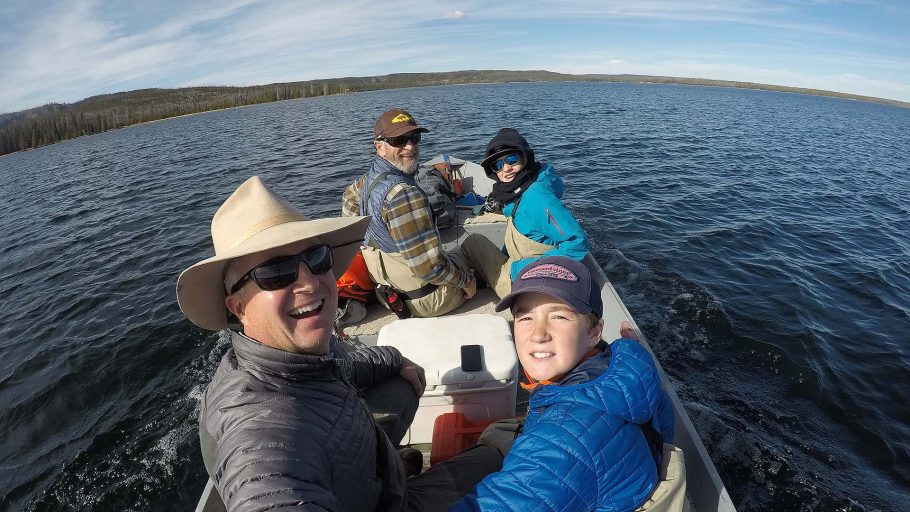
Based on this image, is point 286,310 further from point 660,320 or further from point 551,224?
point 660,320

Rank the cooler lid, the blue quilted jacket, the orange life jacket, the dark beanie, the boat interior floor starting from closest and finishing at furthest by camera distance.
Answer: the blue quilted jacket, the cooler lid, the dark beanie, the boat interior floor, the orange life jacket

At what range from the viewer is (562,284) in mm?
2115

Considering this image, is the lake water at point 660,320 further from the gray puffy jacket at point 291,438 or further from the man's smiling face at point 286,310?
the man's smiling face at point 286,310

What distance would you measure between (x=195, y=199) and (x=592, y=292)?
17.8 meters

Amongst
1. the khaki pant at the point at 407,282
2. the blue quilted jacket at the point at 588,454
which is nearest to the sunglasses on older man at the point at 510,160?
the khaki pant at the point at 407,282

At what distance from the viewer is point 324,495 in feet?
5.04

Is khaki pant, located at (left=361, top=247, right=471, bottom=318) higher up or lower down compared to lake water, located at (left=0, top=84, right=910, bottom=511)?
higher up

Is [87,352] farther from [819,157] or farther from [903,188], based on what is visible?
[819,157]

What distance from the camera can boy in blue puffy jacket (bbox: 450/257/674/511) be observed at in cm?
171

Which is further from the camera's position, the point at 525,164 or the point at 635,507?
the point at 525,164

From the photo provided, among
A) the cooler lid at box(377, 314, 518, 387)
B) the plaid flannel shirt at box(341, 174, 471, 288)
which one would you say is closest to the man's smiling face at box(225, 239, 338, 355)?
the cooler lid at box(377, 314, 518, 387)

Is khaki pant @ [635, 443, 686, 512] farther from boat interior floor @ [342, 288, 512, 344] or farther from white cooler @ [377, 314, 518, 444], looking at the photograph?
boat interior floor @ [342, 288, 512, 344]

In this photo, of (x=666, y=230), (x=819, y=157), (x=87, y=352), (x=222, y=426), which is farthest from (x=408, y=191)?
(x=819, y=157)

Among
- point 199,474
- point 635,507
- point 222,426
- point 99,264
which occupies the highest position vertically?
point 222,426
